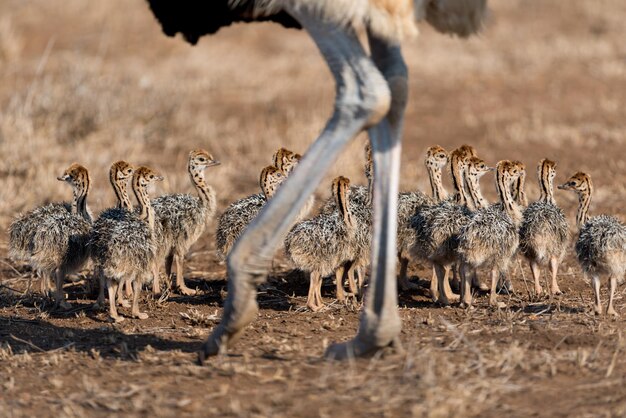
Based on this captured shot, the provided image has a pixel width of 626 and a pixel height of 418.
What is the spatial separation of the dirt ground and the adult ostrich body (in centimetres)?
23

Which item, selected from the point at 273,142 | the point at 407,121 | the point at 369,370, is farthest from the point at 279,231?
the point at 407,121

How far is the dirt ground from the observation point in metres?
5.09

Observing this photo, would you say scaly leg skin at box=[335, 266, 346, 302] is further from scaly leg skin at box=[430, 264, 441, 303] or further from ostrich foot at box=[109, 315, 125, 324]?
ostrich foot at box=[109, 315, 125, 324]

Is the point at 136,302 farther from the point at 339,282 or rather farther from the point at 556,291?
the point at 556,291

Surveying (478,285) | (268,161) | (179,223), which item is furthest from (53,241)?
(268,161)

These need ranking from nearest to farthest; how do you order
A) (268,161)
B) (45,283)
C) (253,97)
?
(45,283)
(268,161)
(253,97)

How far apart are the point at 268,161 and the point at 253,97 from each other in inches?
139

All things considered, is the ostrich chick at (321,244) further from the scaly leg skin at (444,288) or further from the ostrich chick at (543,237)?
the ostrich chick at (543,237)

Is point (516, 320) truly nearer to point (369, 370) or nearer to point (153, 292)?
point (369, 370)

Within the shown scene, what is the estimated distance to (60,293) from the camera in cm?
746

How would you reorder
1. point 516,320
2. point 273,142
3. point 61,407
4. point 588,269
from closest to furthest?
point 61,407 → point 516,320 → point 588,269 → point 273,142

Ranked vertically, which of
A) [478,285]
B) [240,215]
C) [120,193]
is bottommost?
[478,285]

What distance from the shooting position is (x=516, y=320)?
6.48 m

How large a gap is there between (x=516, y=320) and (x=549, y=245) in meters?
1.18
